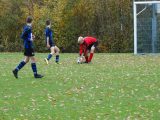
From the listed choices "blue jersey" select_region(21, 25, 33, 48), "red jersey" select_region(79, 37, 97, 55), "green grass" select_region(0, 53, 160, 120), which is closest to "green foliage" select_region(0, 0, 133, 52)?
"red jersey" select_region(79, 37, 97, 55)

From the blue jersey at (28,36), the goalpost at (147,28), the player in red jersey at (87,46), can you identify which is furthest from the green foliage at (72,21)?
the blue jersey at (28,36)

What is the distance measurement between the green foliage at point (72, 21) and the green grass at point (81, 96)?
21.3m

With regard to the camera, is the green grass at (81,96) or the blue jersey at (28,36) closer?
the green grass at (81,96)

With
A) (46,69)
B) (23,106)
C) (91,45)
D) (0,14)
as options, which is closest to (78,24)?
(0,14)

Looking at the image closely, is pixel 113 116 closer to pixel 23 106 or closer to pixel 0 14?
pixel 23 106

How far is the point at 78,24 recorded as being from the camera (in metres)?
40.9

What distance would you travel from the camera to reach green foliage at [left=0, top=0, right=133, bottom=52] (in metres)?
39.3

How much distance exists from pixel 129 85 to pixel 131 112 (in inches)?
165

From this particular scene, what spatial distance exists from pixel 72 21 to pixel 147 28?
10.9 metres

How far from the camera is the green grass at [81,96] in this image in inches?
393

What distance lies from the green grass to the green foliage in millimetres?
21268

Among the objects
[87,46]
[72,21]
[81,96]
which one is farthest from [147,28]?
[81,96]

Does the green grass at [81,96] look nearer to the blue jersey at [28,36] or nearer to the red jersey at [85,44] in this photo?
the blue jersey at [28,36]

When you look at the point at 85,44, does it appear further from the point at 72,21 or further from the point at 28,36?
the point at 72,21
